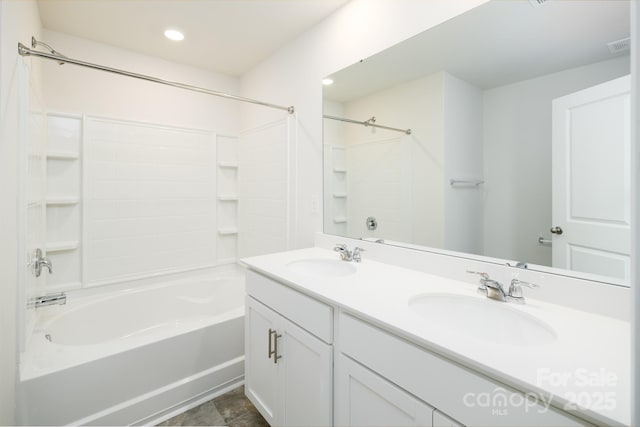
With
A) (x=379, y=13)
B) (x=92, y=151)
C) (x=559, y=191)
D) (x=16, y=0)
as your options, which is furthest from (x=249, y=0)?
(x=559, y=191)

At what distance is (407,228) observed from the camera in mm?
1564

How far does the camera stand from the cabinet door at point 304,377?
1104mm

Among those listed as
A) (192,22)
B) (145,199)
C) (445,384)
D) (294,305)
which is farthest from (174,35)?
(445,384)

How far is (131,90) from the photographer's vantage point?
8.12 ft

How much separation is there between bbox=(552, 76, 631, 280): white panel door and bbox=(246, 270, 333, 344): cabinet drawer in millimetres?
878

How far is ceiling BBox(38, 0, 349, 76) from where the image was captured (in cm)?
187

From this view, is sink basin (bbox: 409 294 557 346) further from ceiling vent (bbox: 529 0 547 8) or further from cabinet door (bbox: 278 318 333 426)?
ceiling vent (bbox: 529 0 547 8)

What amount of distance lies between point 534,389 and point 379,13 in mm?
1814

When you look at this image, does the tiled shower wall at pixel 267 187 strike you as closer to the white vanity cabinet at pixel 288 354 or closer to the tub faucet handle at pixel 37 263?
the white vanity cabinet at pixel 288 354

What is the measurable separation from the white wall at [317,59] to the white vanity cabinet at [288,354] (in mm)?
791

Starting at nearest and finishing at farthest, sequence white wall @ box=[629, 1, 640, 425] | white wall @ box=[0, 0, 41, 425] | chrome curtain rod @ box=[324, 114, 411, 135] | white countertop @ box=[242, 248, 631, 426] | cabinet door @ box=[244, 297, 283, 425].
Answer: white wall @ box=[629, 1, 640, 425] < white countertop @ box=[242, 248, 631, 426] < white wall @ box=[0, 0, 41, 425] < cabinet door @ box=[244, 297, 283, 425] < chrome curtain rod @ box=[324, 114, 411, 135]

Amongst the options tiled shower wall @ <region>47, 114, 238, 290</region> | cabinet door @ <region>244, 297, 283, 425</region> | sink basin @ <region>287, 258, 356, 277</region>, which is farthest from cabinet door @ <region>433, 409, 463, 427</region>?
tiled shower wall @ <region>47, 114, 238, 290</region>

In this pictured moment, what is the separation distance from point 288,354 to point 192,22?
2.24 metres

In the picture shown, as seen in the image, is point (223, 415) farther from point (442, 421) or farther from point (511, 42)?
point (511, 42)
